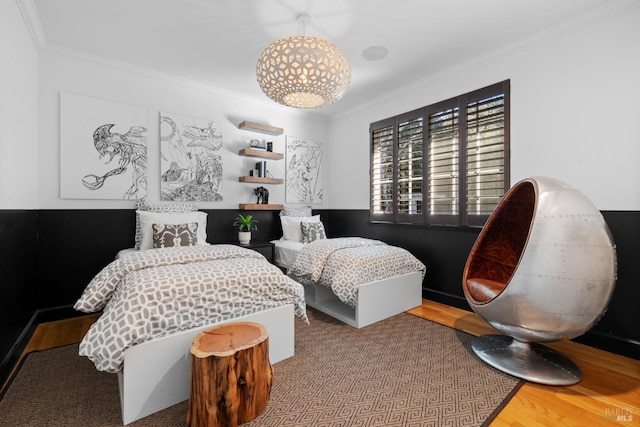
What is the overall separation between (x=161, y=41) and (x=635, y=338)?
4582 mm

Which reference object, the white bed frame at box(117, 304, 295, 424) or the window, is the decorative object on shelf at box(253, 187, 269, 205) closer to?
the window

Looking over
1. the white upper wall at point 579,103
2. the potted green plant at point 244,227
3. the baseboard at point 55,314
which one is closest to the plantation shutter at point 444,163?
the white upper wall at point 579,103

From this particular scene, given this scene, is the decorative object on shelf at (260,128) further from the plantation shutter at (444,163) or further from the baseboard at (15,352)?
the baseboard at (15,352)

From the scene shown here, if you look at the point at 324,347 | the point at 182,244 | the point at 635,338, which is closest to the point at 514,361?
the point at 635,338

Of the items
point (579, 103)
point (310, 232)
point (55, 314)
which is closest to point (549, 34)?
point (579, 103)

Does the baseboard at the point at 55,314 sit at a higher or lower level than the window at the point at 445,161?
lower

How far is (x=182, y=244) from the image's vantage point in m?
2.95

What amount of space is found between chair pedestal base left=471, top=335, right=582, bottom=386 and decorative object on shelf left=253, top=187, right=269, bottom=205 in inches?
117

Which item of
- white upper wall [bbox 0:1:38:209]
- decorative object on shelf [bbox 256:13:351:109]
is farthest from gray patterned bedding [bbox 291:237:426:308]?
white upper wall [bbox 0:1:38:209]

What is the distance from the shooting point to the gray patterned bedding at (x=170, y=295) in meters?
1.50

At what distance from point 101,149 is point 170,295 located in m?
2.29

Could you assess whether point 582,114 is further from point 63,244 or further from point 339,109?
point 63,244

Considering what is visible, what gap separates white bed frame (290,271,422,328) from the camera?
8.77 feet

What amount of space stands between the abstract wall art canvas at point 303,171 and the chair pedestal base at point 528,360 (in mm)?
3054
